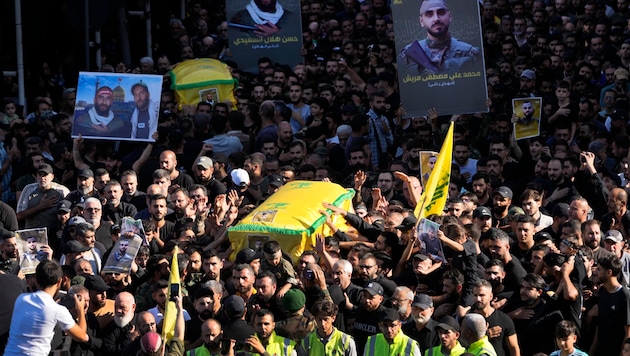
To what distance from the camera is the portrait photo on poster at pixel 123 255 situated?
13.0 m

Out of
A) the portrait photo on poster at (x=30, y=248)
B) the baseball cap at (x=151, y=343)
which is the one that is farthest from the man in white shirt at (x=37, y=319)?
the portrait photo on poster at (x=30, y=248)

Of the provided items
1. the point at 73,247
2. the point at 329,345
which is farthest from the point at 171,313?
the point at 73,247

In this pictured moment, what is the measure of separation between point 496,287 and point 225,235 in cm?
272

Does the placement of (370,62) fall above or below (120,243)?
above

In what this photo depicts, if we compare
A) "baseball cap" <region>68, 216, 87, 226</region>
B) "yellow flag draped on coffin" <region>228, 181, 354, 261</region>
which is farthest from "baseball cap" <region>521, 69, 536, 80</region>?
"baseball cap" <region>68, 216, 87, 226</region>

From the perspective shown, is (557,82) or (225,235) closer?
(225,235)

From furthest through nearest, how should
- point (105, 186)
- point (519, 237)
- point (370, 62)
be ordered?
1. point (370, 62)
2. point (105, 186)
3. point (519, 237)

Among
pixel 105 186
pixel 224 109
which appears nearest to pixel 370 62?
pixel 224 109

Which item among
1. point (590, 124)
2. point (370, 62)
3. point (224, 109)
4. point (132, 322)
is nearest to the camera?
point (132, 322)

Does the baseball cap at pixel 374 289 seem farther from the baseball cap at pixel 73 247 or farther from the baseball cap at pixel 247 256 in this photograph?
the baseball cap at pixel 73 247

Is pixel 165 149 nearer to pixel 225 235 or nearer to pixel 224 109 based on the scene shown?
pixel 224 109

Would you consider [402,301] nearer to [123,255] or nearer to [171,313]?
[171,313]

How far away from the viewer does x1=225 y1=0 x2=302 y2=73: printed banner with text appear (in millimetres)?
20016

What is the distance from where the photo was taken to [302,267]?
41.6ft
